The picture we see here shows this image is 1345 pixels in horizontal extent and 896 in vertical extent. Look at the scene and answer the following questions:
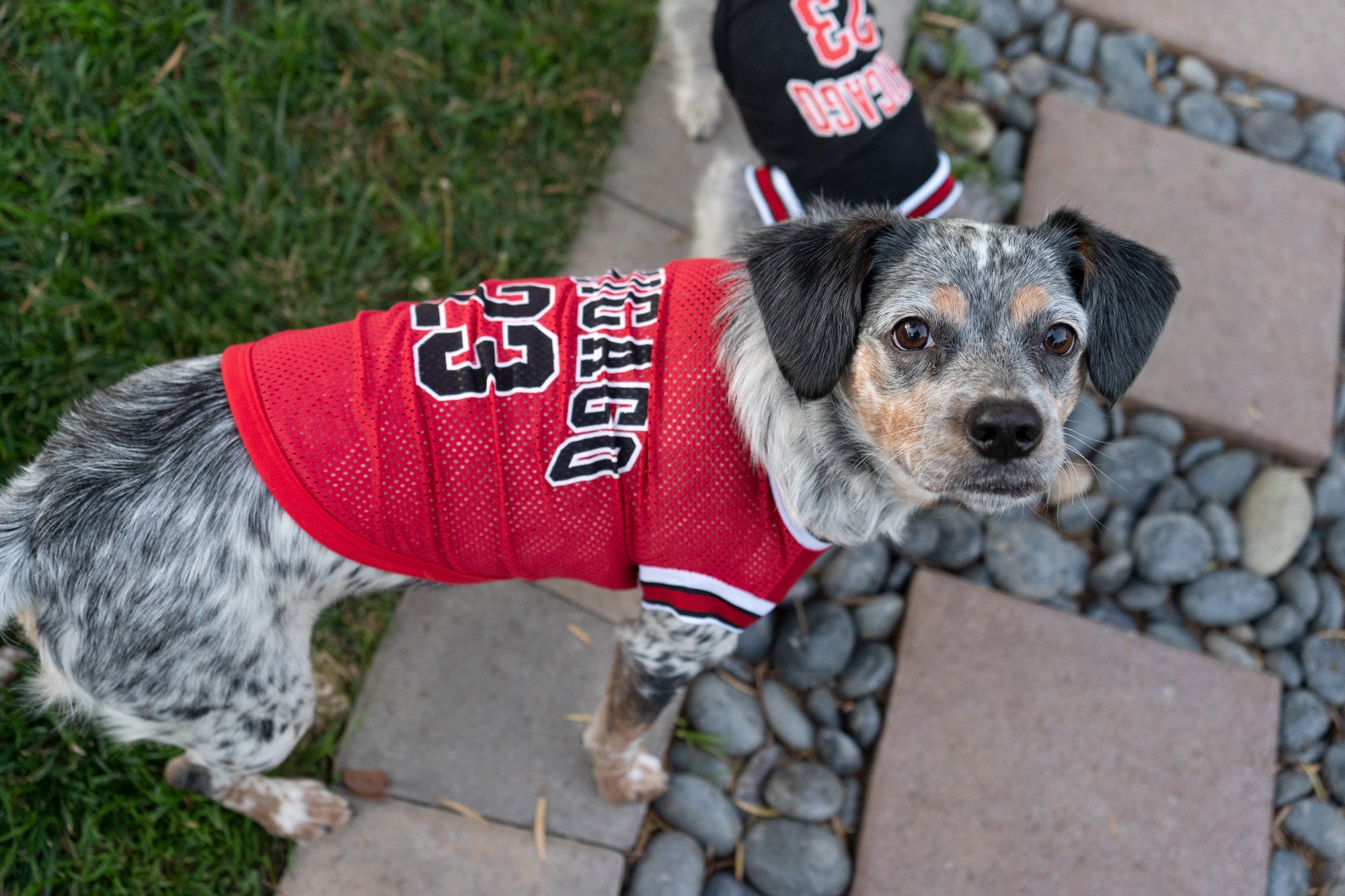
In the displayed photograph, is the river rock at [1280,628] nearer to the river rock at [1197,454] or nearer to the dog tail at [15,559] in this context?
the river rock at [1197,454]

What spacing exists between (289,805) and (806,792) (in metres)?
1.66

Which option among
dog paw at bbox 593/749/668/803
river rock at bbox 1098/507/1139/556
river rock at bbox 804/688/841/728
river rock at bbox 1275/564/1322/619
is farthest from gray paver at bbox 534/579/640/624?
river rock at bbox 1275/564/1322/619

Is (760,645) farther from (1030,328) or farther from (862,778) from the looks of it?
(1030,328)

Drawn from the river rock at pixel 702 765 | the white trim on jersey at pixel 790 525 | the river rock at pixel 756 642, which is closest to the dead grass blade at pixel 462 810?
the river rock at pixel 702 765

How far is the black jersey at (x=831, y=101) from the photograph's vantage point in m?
3.04

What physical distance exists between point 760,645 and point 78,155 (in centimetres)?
319

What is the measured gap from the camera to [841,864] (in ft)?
9.64

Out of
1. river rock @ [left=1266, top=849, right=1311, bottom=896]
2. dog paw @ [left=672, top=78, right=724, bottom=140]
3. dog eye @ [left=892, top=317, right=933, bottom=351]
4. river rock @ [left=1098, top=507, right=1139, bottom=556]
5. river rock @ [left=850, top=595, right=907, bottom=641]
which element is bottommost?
river rock @ [left=1266, top=849, right=1311, bottom=896]

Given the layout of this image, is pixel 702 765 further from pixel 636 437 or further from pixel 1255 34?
pixel 1255 34

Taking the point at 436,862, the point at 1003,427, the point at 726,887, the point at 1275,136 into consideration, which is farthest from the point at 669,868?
the point at 1275,136

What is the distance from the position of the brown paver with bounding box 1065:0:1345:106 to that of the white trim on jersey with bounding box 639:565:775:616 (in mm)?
3803

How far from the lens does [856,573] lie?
130 inches

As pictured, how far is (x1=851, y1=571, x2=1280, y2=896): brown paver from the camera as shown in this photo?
297cm

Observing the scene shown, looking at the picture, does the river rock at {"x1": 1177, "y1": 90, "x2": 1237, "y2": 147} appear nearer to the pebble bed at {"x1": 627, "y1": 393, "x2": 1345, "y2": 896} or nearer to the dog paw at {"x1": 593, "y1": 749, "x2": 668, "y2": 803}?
the pebble bed at {"x1": 627, "y1": 393, "x2": 1345, "y2": 896}
